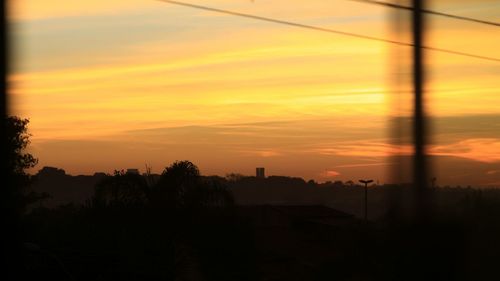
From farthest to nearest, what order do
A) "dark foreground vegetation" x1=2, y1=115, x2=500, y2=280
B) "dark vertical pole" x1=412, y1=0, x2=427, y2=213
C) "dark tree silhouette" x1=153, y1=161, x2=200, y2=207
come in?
"dark tree silhouette" x1=153, y1=161, x2=200, y2=207
"dark foreground vegetation" x1=2, y1=115, x2=500, y2=280
"dark vertical pole" x1=412, y1=0, x2=427, y2=213

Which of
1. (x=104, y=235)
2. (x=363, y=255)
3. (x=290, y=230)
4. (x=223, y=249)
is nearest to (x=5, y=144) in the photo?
(x=363, y=255)

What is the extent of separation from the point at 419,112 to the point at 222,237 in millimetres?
8655

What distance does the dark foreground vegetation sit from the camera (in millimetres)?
6531

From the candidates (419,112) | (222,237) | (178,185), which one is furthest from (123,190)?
A: (419,112)

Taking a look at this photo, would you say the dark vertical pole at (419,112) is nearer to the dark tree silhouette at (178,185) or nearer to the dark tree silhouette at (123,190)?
the dark tree silhouette at (178,185)

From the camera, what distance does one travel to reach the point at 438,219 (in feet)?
21.5

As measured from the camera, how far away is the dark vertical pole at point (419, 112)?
6391 mm

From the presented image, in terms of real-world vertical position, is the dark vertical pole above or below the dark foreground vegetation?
above

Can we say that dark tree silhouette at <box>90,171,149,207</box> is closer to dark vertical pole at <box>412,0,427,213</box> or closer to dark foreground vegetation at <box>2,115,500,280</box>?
dark foreground vegetation at <box>2,115,500,280</box>

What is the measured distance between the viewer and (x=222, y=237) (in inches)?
576

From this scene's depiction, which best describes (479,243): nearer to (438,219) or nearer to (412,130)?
(438,219)

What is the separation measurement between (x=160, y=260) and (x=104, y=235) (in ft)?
4.01

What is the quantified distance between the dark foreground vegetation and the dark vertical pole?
12 centimetres

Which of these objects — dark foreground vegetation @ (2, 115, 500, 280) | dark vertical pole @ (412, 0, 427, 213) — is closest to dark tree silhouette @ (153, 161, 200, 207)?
dark foreground vegetation @ (2, 115, 500, 280)
